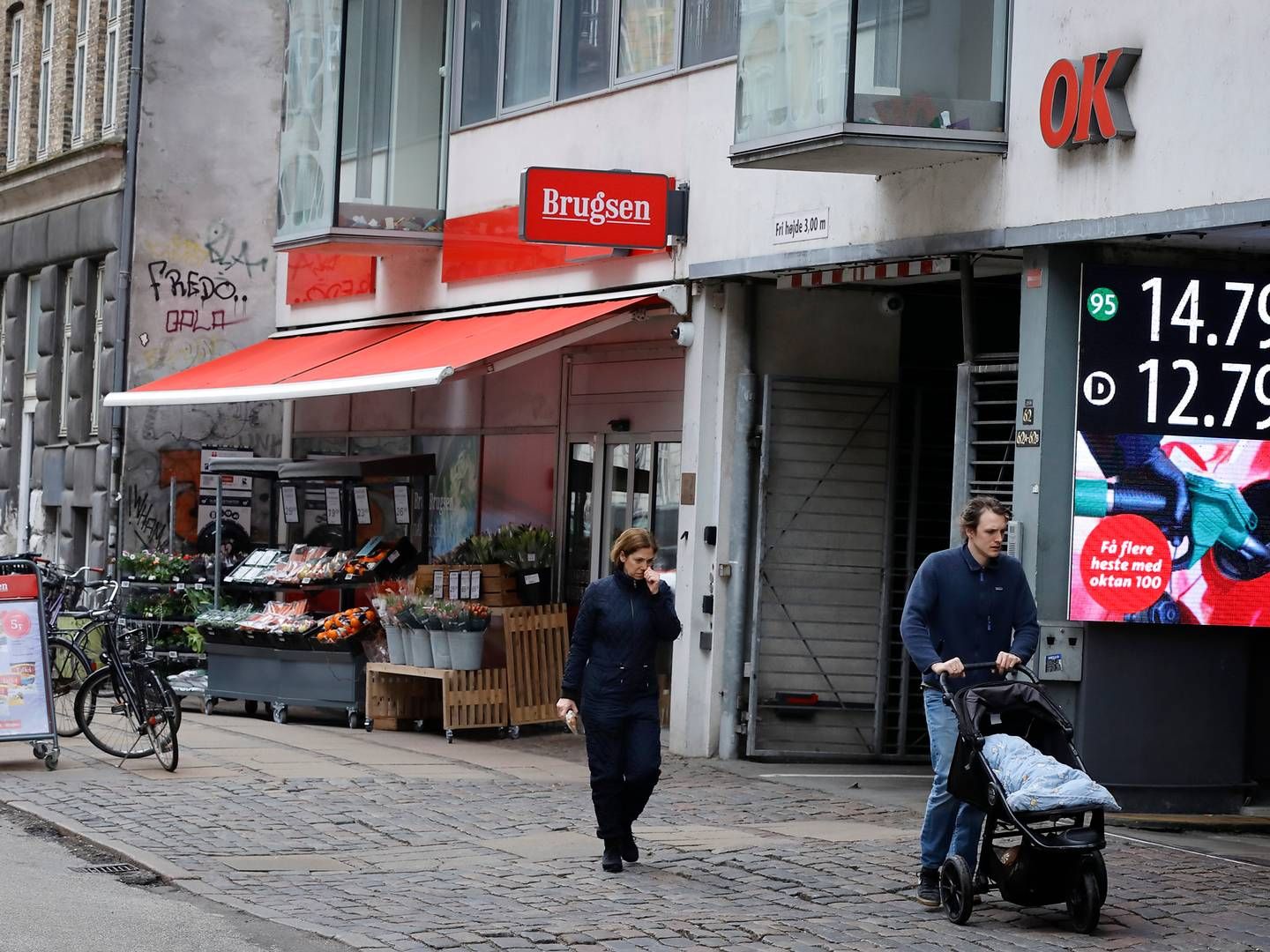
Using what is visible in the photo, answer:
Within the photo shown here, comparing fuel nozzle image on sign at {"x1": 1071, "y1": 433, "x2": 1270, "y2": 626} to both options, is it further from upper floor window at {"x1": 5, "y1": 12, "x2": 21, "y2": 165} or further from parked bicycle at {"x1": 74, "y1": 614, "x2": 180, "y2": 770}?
upper floor window at {"x1": 5, "y1": 12, "x2": 21, "y2": 165}

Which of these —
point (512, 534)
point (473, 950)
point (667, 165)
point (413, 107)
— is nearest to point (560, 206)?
point (667, 165)

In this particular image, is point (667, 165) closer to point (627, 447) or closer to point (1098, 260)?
point (627, 447)

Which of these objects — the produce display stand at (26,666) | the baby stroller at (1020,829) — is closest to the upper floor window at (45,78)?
the produce display stand at (26,666)

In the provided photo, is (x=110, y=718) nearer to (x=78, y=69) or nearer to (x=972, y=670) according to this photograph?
(x=972, y=670)

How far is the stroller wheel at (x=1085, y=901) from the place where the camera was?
8.29 metres

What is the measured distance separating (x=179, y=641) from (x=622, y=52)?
6991 mm

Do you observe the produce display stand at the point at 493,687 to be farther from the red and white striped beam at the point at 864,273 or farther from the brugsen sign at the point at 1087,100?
the brugsen sign at the point at 1087,100

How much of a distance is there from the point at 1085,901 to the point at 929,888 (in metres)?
0.86

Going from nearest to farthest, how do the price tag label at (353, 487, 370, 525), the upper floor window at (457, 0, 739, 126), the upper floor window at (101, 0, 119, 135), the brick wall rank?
the upper floor window at (457, 0, 739, 126) < the price tag label at (353, 487, 370, 525) < the brick wall < the upper floor window at (101, 0, 119, 135)

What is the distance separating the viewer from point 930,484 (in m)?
15.0

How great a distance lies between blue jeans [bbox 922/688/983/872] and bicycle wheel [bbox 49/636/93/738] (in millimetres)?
6828

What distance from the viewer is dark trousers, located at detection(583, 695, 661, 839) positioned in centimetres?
969

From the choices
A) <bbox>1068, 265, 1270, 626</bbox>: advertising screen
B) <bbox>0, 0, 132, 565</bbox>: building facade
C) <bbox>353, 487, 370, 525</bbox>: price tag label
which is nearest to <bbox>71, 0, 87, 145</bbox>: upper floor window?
<bbox>0, 0, 132, 565</bbox>: building facade

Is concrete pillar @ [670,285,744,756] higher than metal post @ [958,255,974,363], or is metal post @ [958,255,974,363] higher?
metal post @ [958,255,974,363]
